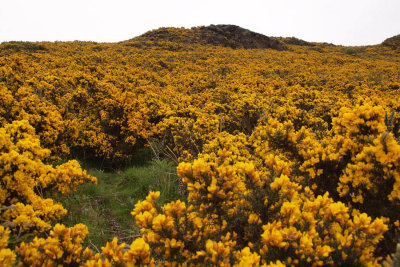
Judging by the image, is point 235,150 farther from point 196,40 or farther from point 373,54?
point 373,54

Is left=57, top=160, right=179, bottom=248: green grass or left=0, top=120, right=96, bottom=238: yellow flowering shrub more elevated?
left=0, top=120, right=96, bottom=238: yellow flowering shrub

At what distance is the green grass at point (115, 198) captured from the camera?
3.31m

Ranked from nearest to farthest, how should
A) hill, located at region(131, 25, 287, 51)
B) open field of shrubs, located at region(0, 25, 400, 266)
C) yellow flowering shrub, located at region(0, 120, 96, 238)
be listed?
open field of shrubs, located at region(0, 25, 400, 266) → yellow flowering shrub, located at region(0, 120, 96, 238) → hill, located at region(131, 25, 287, 51)

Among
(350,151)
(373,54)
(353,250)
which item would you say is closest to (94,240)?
(353,250)

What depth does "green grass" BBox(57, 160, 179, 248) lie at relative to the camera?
3.31 metres

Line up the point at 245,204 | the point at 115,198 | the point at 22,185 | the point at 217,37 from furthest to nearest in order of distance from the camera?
the point at 217,37
the point at 115,198
the point at 22,185
the point at 245,204

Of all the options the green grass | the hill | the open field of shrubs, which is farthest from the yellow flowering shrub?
the hill

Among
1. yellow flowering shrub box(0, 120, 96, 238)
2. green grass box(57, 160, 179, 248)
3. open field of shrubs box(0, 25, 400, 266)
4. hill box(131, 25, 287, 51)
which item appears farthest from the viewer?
hill box(131, 25, 287, 51)

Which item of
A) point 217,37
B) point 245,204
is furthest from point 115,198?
point 217,37

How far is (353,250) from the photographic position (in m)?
1.50

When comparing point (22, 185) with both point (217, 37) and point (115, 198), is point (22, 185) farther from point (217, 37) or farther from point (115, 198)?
point (217, 37)

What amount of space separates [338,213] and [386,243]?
488 millimetres

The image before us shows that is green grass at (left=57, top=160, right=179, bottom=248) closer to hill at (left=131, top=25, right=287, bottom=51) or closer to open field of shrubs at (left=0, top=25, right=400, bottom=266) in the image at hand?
open field of shrubs at (left=0, top=25, right=400, bottom=266)

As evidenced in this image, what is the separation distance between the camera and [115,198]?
415 cm
